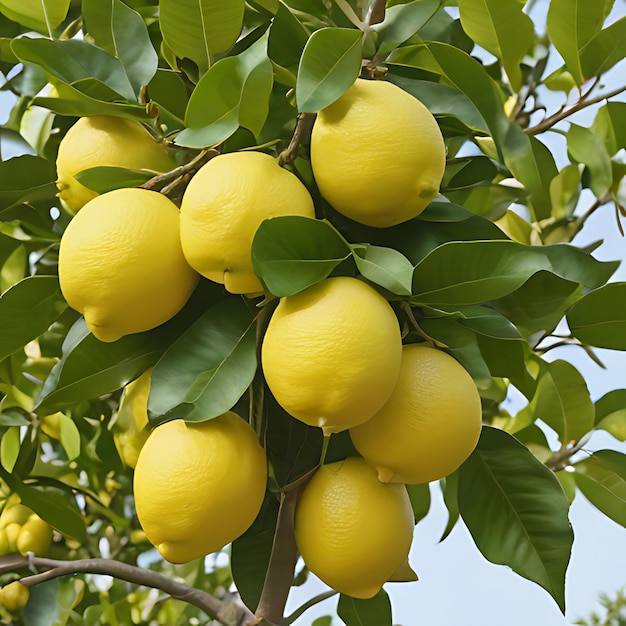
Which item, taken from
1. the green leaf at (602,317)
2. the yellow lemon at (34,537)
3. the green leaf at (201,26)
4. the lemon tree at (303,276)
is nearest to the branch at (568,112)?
the lemon tree at (303,276)

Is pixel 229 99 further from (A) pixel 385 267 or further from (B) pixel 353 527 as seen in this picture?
(B) pixel 353 527

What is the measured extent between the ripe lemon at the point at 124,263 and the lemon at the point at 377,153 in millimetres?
101

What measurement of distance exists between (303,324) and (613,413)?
0.45 metres

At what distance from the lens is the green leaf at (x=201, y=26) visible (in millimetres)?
491

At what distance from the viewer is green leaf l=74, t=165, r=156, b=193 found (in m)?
0.48

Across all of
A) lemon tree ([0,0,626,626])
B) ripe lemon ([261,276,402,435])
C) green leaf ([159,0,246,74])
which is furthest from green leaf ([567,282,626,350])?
green leaf ([159,0,246,74])

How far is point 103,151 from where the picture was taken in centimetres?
50

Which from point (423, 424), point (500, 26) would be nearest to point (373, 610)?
point (423, 424)

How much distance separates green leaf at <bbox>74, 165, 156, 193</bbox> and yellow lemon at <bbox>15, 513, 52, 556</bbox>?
511 mm

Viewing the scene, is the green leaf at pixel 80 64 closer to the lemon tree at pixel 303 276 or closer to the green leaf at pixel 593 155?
the lemon tree at pixel 303 276

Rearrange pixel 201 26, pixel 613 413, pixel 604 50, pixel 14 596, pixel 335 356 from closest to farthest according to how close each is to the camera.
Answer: pixel 335 356 < pixel 201 26 < pixel 604 50 < pixel 613 413 < pixel 14 596

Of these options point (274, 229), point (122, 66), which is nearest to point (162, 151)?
point (122, 66)

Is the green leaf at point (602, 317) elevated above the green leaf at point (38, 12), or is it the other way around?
the green leaf at point (38, 12)

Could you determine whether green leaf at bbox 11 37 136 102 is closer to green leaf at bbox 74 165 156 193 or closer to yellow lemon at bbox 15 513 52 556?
green leaf at bbox 74 165 156 193
